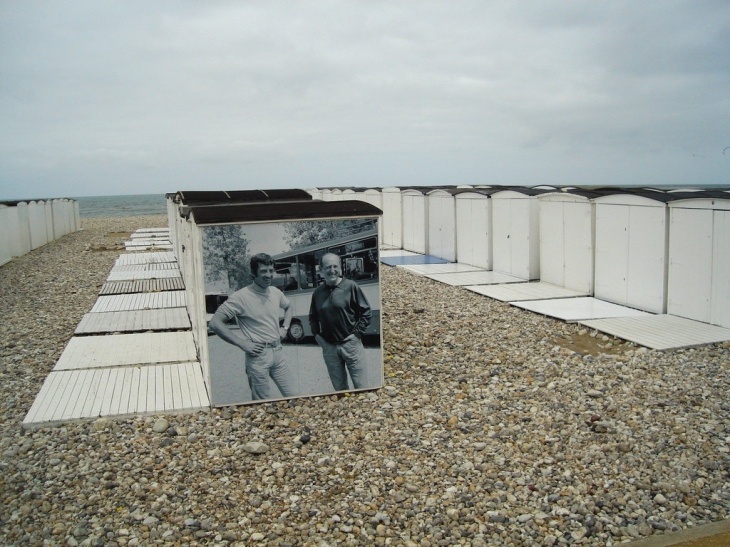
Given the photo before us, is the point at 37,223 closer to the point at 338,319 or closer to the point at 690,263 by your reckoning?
the point at 338,319

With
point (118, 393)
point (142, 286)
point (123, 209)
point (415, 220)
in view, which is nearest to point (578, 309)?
point (118, 393)

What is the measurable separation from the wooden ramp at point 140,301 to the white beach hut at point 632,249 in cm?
751

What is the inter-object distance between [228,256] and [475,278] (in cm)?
860

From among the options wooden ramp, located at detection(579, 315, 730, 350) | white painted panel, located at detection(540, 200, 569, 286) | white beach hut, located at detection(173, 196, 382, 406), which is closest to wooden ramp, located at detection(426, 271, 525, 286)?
white painted panel, located at detection(540, 200, 569, 286)

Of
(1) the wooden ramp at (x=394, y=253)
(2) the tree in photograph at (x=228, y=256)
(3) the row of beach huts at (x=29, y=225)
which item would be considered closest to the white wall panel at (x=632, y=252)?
(2) the tree in photograph at (x=228, y=256)

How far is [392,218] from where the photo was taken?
69.5ft

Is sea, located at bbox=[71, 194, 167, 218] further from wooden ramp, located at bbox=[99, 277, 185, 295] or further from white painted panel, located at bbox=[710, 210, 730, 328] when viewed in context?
white painted panel, located at bbox=[710, 210, 730, 328]

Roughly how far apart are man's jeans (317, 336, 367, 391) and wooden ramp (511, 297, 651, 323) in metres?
4.20

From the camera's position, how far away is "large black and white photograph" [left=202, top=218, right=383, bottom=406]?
605 cm

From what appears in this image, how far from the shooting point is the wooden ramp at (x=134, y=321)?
9.98 meters

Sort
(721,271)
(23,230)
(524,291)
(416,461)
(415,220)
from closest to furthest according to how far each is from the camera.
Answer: (416,461) → (721,271) → (524,291) → (415,220) → (23,230)

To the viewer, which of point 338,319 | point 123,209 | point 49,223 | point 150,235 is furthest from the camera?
point 123,209

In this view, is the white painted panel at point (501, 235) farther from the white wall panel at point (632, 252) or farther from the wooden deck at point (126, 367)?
the wooden deck at point (126, 367)

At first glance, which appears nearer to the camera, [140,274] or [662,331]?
[662,331]
